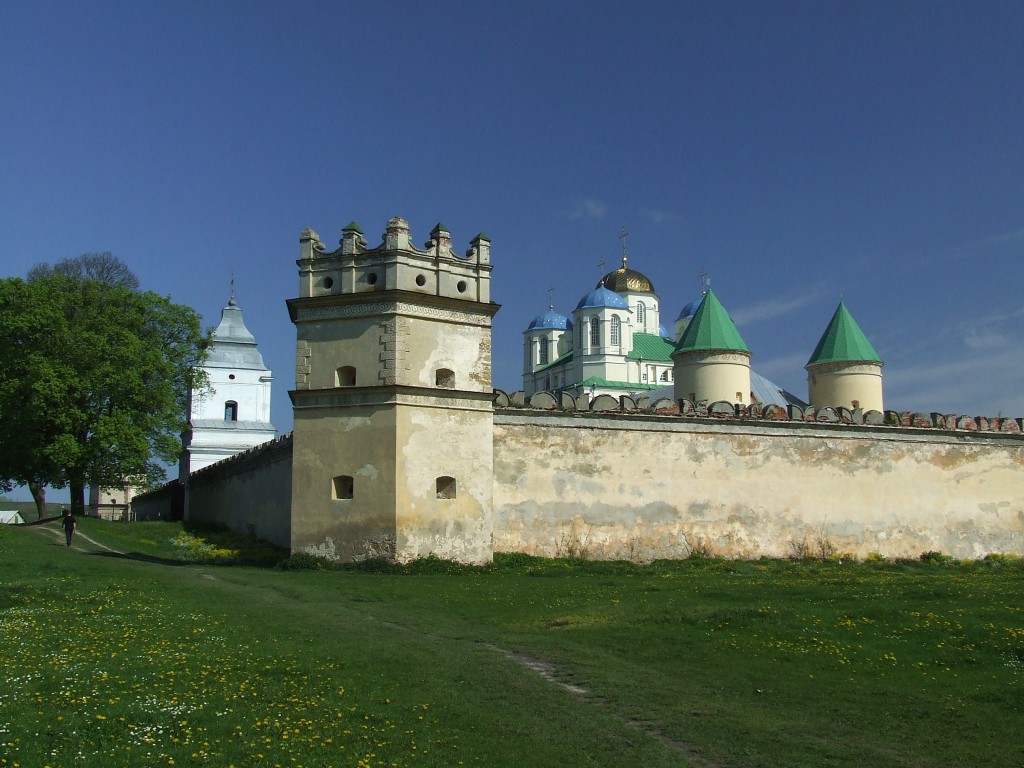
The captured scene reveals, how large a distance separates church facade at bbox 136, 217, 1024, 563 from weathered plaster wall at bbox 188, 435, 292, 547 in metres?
0.14

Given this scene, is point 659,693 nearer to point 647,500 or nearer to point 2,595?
point 2,595

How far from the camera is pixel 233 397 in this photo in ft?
210

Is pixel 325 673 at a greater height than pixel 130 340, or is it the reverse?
pixel 130 340

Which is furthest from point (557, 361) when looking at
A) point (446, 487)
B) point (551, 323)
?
point (446, 487)

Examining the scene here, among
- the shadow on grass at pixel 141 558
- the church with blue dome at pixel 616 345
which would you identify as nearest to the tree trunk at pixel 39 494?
the shadow on grass at pixel 141 558

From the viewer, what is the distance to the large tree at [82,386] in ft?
114

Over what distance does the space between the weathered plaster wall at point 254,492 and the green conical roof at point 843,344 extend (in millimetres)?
23488

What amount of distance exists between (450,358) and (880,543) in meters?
15.7

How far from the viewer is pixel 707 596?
61.5ft

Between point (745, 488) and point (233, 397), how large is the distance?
1652 inches

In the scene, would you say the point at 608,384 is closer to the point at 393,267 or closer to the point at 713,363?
the point at 713,363

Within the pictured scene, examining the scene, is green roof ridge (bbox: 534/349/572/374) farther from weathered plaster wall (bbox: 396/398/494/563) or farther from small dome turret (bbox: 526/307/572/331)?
weathered plaster wall (bbox: 396/398/494/563)

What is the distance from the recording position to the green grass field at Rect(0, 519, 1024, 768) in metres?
8.84

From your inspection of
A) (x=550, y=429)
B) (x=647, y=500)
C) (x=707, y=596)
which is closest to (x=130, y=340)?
(x=550, y=429)
